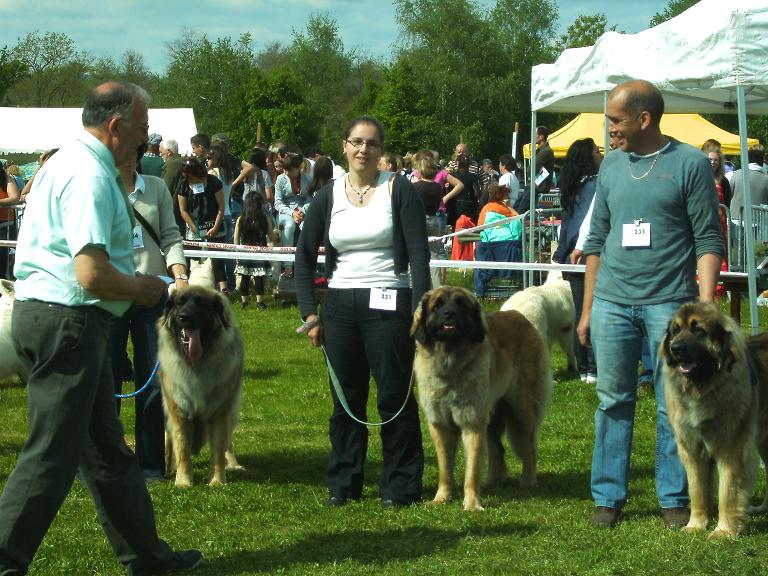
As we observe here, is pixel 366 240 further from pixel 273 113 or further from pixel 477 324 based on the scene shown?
pixel 273 113

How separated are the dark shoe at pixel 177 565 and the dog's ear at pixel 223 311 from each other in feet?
5.98

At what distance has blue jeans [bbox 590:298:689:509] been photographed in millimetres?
4906

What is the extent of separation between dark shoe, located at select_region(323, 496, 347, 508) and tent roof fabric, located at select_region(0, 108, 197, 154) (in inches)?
914

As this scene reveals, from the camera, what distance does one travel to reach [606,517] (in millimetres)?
5113

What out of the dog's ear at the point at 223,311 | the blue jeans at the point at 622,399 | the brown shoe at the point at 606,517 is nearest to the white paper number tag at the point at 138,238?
the dog's ear at the point at 223,311

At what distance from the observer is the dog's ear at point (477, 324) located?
5457 millimetres

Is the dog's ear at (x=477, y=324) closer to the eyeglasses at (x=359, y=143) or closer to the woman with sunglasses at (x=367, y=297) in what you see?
the woman with sunglasses at (x=367, y=297)

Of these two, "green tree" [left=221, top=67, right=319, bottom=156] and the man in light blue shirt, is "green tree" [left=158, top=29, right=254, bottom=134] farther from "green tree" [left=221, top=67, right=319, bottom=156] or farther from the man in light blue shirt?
the man in light blue shirt

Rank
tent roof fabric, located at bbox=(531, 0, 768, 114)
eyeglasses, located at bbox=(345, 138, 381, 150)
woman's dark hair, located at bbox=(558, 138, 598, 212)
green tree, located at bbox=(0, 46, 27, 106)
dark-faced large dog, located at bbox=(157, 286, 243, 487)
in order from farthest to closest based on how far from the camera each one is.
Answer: green tree, located at bbox=(0, 46, 27, 106) < woman's dark hair, located at bbox=(558, 138, 598, 212) < tent roof fabric, located at bbox=(531, 0, 768, 114) < dark-faced large dog, located at bbox=(157, 286, 243, 487) < eyeglasses, located at bbox=(345, 138, 381, 150)

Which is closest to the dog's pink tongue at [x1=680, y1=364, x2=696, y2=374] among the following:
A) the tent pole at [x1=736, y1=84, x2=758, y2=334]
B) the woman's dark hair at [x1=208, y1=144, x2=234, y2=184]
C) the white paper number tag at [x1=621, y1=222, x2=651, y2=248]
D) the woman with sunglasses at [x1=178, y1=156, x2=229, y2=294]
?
the white paper number tag at [x1=621, y1=222, x2=651, y2=248]

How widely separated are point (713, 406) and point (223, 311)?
9.25 ft

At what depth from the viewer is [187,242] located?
12.4 metres

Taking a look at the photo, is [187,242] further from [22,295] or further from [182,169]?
[22,295]

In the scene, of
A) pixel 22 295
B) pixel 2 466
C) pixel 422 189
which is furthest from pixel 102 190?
pixel 422 189
